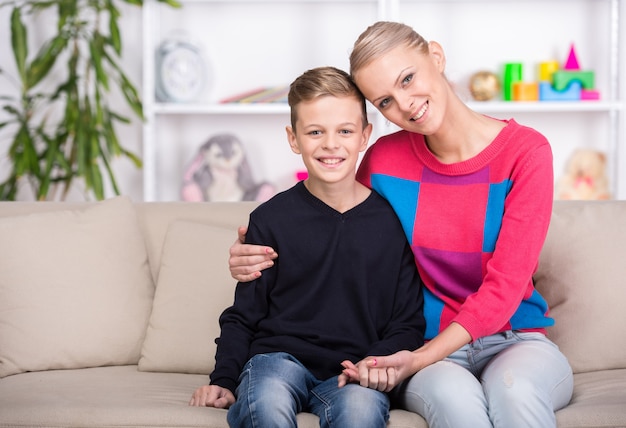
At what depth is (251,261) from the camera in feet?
5.83

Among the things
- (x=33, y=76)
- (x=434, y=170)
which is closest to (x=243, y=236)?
(x=434, y=170)

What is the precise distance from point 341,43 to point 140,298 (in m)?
2.33

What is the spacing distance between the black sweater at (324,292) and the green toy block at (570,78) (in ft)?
7.65

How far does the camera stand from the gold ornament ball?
154 inches

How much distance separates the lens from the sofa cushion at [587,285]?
200 centimetres

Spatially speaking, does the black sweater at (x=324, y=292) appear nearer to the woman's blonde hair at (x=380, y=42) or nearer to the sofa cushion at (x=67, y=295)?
the woman's blonde hair at (x=380, y=42)

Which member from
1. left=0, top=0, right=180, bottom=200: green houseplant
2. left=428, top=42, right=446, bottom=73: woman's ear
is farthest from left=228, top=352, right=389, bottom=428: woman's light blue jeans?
left=0, top=0, right=180, bottom=200: green houseplant

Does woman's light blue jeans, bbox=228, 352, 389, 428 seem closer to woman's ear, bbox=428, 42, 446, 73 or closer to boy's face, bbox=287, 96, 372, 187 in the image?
boy's face, bbox=287, 96, 372, 187

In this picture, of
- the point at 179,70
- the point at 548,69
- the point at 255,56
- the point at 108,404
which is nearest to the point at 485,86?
the point at 548,69

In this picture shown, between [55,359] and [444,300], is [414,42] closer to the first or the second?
[444,300]

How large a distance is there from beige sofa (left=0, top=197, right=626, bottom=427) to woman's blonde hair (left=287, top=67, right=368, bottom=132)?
56 cm

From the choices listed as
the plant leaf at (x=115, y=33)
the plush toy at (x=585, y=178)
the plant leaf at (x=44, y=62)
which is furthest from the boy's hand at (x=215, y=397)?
the plush toy at (x=585, y=178)

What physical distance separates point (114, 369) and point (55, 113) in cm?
237

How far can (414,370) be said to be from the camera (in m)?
1.64
